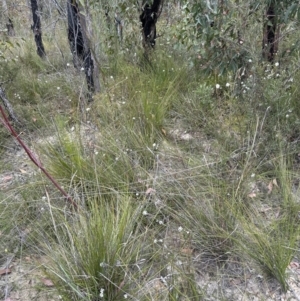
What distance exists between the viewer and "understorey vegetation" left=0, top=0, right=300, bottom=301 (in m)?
1.61

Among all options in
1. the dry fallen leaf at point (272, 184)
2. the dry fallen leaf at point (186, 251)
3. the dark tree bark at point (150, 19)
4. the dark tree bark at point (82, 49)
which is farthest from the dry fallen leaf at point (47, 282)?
the dark tree bark at point (150, 19)

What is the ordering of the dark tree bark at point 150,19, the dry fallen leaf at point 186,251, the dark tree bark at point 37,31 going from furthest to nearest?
the dark tree bark at point 37,31 < the dark tree bark at point 150,19 < the dry fallen leaf at point 186,251

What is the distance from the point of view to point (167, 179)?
2088mm

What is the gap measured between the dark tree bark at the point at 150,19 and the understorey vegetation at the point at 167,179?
92 cm

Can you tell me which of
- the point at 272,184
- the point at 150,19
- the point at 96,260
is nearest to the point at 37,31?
the point at 150,19

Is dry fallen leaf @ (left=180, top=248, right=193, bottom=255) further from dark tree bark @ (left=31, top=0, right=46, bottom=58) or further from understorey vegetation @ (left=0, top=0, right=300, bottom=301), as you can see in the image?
dark tree bark @ (left=31, top=0, right=46, bottom=58)

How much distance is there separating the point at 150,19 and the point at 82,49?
147cm

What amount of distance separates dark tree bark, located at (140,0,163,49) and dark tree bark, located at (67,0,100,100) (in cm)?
108

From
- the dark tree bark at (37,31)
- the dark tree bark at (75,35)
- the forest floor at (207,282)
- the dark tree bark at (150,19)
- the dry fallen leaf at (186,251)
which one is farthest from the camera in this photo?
the dark tree bark at (37,31)

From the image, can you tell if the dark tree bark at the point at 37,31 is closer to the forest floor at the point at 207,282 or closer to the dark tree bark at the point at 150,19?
the dark tree bark at the point at 150,19

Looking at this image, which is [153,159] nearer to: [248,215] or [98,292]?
[248,215]

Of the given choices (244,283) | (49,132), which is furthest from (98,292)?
(49,132)

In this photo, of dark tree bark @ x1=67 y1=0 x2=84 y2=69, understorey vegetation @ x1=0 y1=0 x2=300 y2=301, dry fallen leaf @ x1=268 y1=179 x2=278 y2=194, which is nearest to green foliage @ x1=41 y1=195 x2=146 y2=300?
understorey vegetation @ x1=0 y1=0 x2=300 y2=301

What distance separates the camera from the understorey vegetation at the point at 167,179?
1614 mm
